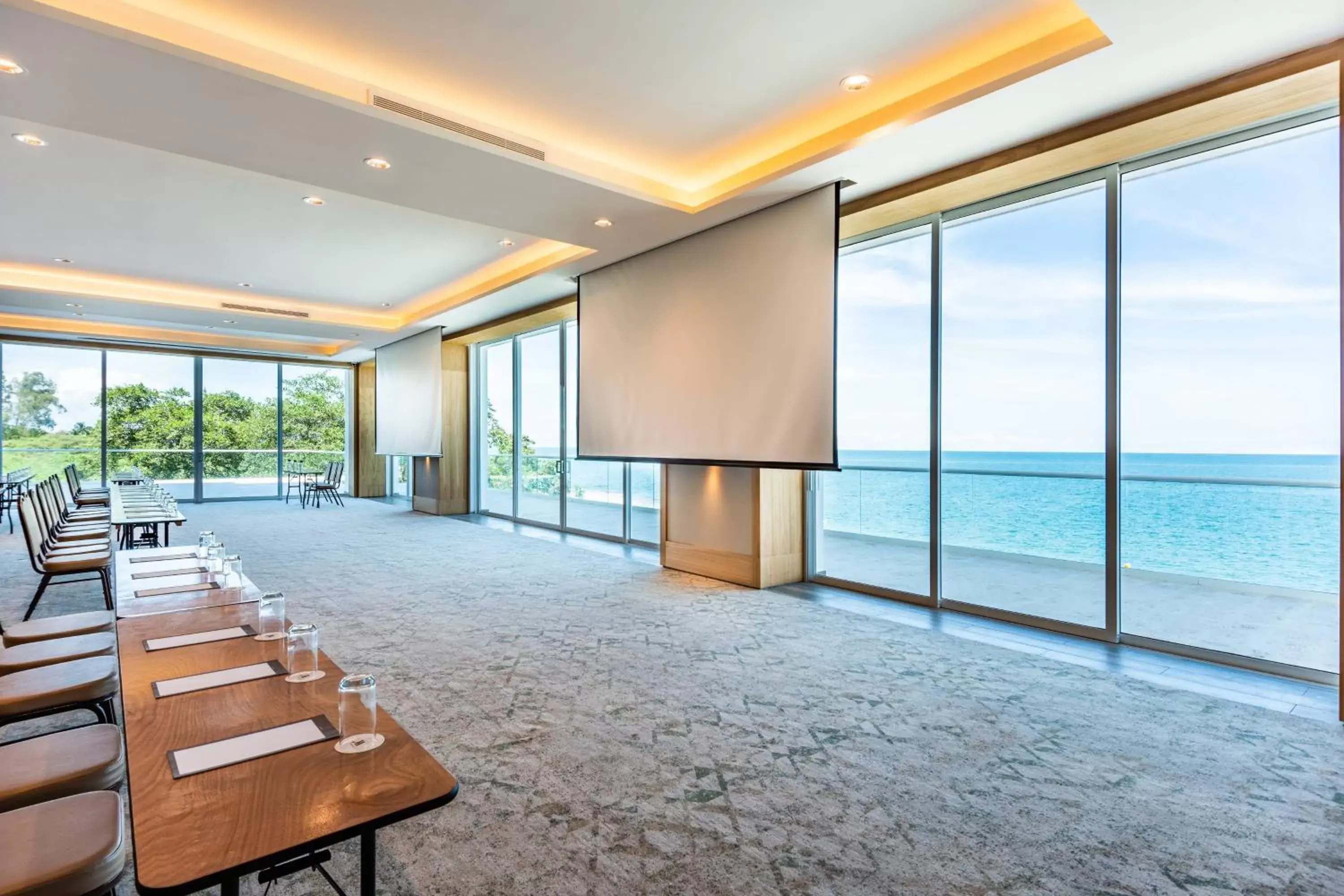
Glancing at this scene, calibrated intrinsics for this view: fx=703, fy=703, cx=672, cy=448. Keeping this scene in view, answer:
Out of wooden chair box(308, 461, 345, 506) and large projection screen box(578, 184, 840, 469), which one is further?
wooden chair box(308, 461, 345, 506)

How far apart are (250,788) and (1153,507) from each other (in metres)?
4.84

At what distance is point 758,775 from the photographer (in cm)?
267

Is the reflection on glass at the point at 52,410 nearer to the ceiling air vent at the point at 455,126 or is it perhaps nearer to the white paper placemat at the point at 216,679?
the ceiling air vent at the point at 455,126

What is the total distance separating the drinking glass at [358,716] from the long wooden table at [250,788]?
2 cm

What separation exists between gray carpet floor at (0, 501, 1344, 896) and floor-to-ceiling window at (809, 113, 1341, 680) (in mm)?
1187

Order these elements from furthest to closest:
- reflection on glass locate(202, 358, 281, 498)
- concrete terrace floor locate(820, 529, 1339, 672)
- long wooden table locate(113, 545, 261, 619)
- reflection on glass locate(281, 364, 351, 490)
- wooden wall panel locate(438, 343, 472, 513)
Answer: reflection on glass locate(281, 364, 351, 490), reflection on glass locate(202, 358, 281, 498), wooden wall panel locate(438, 343, 472, 513), concrete terrace floor locate(820, 529, 1339, 672), long wooden table locate(113, 545, 261, 619)

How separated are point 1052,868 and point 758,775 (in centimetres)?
99

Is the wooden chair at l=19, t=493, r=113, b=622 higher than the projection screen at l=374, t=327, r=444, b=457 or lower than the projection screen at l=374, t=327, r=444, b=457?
lower

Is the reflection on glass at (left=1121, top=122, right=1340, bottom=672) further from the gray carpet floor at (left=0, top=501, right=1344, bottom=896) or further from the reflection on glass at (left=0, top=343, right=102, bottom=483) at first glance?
the reflection on glass at (left=0, top=343, right=102, bottom=483)

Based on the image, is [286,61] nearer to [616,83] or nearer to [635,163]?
[616,83]

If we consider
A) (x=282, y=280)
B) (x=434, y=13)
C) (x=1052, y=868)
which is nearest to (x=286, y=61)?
(x=434, y=13)

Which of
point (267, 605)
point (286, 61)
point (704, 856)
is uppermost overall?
point (286, 61)

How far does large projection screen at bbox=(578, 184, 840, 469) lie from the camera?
490 centimetres

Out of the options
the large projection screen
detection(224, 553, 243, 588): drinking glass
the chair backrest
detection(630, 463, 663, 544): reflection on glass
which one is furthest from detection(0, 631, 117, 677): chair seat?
detection(630, 463, 663, 544): reflection on glass
